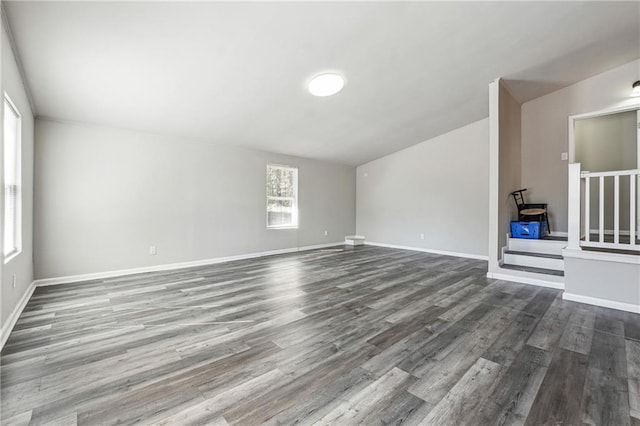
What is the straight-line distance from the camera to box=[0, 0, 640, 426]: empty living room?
1604mm

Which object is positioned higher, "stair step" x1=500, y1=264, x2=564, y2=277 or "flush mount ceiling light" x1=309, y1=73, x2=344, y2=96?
"flush mount ceiling light" x1=309, y1=73, x2=344, y2=96

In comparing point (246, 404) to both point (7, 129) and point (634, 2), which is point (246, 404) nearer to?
point (7, 129)

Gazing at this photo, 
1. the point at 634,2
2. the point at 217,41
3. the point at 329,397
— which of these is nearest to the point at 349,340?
the point at 329,397

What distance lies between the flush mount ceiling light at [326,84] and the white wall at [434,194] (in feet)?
11.0

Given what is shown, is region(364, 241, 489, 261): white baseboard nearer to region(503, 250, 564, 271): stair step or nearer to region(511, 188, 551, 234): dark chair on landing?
region(511, 188, 551, 234): dark chair on landing

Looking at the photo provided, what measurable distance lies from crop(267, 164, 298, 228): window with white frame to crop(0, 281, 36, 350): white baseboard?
367 centimetres

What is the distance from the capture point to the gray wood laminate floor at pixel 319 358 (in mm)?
1398

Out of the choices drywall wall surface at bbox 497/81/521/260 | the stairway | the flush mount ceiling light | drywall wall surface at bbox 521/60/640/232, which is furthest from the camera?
drywall wall surface at bbox 521/60/640/232

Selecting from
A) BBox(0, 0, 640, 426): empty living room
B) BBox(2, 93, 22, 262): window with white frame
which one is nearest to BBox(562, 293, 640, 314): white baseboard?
BBox(0, 0, 640, 426): empty living room

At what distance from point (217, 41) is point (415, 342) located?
314cm

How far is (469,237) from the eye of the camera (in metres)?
5.59

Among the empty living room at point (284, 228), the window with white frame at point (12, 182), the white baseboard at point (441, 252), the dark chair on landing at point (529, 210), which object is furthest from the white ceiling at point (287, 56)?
the white baseboard at point (441, 252)

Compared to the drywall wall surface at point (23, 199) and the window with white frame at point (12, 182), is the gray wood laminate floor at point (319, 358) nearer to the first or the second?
the drywall wall surface at point (23, 199)

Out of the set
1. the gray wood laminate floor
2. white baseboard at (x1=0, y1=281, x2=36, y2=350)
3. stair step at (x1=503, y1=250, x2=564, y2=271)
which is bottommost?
the gray wood laminate floor
